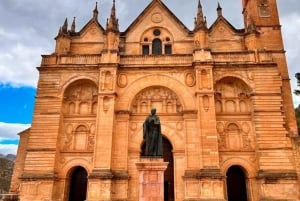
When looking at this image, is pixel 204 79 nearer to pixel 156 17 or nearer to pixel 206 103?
pixel 206 103

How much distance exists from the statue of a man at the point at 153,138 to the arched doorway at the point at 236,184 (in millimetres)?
11267

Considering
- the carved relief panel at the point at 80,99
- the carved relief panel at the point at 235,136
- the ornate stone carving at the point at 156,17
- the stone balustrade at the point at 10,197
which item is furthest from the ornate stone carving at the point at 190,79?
the stone balustrade at the point at 10,197

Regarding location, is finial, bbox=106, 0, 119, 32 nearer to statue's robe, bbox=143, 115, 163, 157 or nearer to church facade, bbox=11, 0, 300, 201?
church facade, bbox=11, 0, 300, 201

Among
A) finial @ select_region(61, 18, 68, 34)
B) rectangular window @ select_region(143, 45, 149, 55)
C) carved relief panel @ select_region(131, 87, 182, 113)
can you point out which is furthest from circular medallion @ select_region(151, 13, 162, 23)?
finial @ select_region(61, 18, 68, 34)

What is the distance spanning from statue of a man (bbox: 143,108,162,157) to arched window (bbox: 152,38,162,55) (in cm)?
1251

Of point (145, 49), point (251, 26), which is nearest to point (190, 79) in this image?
Answer: point (145, 49)

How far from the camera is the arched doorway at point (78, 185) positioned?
70.7ft

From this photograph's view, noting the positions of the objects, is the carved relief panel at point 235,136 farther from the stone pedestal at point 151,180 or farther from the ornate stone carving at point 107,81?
the stone pedestal at point 151,180

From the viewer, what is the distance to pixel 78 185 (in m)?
21.8

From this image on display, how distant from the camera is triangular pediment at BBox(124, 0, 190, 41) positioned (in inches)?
981

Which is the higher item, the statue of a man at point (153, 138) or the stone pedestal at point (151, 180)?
the statue of a man at point (153, 138)

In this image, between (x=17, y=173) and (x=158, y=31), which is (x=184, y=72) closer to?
(x=158, y=31)

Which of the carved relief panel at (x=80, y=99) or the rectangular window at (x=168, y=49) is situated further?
the rectangular window at (x=168, y=49)

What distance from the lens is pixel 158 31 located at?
82.9ft
